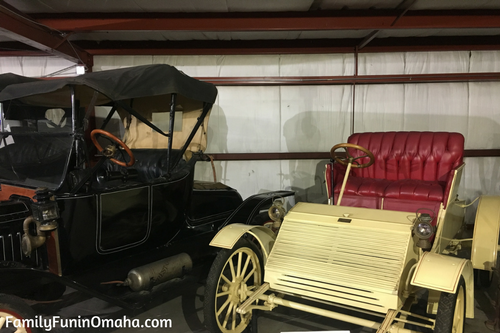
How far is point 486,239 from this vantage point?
271 cm

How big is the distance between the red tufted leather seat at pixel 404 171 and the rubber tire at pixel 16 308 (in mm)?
2544

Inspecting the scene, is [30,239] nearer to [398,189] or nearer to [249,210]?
[249,210]

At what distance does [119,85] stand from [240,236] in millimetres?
1385

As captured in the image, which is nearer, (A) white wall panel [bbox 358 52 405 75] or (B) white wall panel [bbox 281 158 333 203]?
(A) white wall panel [bbox 358 52 405 75]

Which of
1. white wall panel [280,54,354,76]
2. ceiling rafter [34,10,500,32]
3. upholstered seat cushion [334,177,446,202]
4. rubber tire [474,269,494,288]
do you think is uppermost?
ceiling rafter [34,10,500,32]

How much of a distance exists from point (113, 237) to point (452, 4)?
431 centimetres

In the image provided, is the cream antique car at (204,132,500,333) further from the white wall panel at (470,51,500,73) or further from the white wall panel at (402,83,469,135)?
the white wall panel at (470,51,500,73)

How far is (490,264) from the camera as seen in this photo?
2.65 meters

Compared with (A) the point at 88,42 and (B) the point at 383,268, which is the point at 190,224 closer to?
(B) the point at 383,268

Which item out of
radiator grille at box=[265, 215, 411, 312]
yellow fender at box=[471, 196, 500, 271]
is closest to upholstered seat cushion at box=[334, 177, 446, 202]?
yellow fender at box=[471, 196, 500, 271]

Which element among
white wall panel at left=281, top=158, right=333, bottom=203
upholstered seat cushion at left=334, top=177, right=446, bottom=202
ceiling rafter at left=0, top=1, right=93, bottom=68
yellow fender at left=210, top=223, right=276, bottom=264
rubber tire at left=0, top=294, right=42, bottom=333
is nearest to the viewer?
rubber tire at left=0, top=294, right=42, bottom=333

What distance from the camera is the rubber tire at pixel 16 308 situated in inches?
70.9

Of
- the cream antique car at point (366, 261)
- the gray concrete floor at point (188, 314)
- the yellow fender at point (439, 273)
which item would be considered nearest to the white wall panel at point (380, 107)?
the cream antique car at point (366, 261)

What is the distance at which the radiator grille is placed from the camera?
193cm
